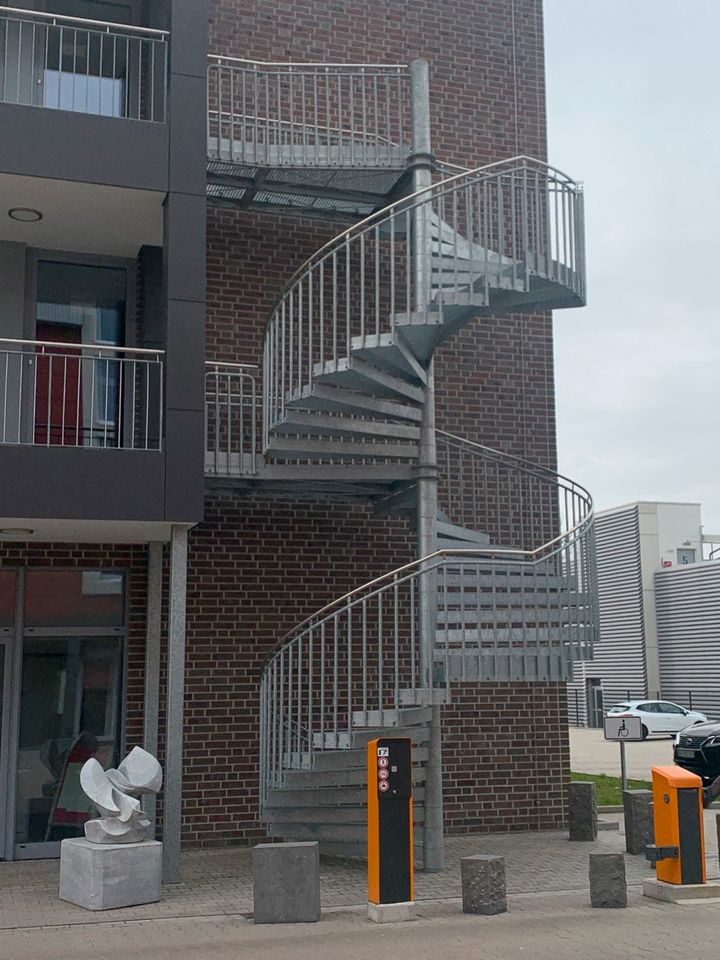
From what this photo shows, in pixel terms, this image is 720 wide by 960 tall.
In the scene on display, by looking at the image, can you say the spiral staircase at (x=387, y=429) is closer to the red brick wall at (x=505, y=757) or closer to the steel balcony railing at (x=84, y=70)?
the steel balcony railing at (x=84, y=70)

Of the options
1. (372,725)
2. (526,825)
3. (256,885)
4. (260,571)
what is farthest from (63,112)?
(526,825)

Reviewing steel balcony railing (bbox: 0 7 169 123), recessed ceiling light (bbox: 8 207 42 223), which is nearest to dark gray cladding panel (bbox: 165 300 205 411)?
recessed ceiling light (bbox: 8 207 42 223)

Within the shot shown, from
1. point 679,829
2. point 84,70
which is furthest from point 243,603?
point 84,70

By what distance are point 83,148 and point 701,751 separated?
39.3 ft

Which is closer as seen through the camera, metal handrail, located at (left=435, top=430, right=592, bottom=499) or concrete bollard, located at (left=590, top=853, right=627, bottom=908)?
concrete bollard, located at (left=590, top=853, right=627, bottom=908)

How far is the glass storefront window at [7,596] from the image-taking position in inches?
482

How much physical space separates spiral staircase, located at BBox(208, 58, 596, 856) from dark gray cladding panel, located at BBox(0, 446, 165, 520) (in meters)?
→ 1.05

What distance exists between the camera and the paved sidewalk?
364 inches

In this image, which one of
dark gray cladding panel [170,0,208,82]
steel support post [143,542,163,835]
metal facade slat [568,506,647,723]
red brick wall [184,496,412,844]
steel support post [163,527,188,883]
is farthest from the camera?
metal facade slat [568,506,647,723]

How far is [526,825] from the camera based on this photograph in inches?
535

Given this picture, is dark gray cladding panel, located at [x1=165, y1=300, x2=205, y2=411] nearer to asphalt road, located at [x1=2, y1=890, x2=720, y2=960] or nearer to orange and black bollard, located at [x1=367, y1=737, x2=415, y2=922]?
orange and black bollard, located at [x1=367, y1=737, x2=415, y2=922]

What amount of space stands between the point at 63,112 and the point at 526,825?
903 centimetres

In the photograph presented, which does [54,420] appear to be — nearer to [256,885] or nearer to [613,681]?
[256,885]

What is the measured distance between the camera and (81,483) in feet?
34.2
